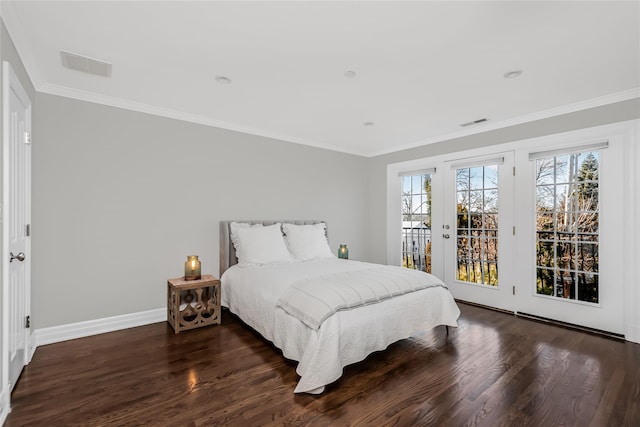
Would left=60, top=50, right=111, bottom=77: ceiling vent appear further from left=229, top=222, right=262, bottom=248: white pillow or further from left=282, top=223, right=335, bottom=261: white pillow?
left=282, top=223, right=335, bottom=261: white pillow

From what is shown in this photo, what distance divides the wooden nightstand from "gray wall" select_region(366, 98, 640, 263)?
3.01 meters

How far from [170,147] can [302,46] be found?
2109 millimetres

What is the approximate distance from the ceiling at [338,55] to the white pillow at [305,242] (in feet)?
4.89

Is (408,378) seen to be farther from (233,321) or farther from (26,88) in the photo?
(26,88)

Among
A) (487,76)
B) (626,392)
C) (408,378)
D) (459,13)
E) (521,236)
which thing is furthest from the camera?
(521,236)

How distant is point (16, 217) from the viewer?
2.17 m

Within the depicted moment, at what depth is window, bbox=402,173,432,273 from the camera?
473 cm

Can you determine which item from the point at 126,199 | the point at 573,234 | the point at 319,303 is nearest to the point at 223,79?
the point at 126,199

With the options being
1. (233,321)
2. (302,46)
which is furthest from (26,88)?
(233,321)

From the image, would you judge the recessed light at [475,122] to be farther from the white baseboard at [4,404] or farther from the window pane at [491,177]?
the white baseboard at [4,404]

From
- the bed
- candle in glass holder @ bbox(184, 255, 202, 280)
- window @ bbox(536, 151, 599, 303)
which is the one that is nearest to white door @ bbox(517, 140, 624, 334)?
window @ bbox(536, 151, 599, 303)

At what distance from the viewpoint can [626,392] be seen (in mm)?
2074

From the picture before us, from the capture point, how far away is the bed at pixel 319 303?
2119 mm

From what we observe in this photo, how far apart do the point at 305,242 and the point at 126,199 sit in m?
2.11
